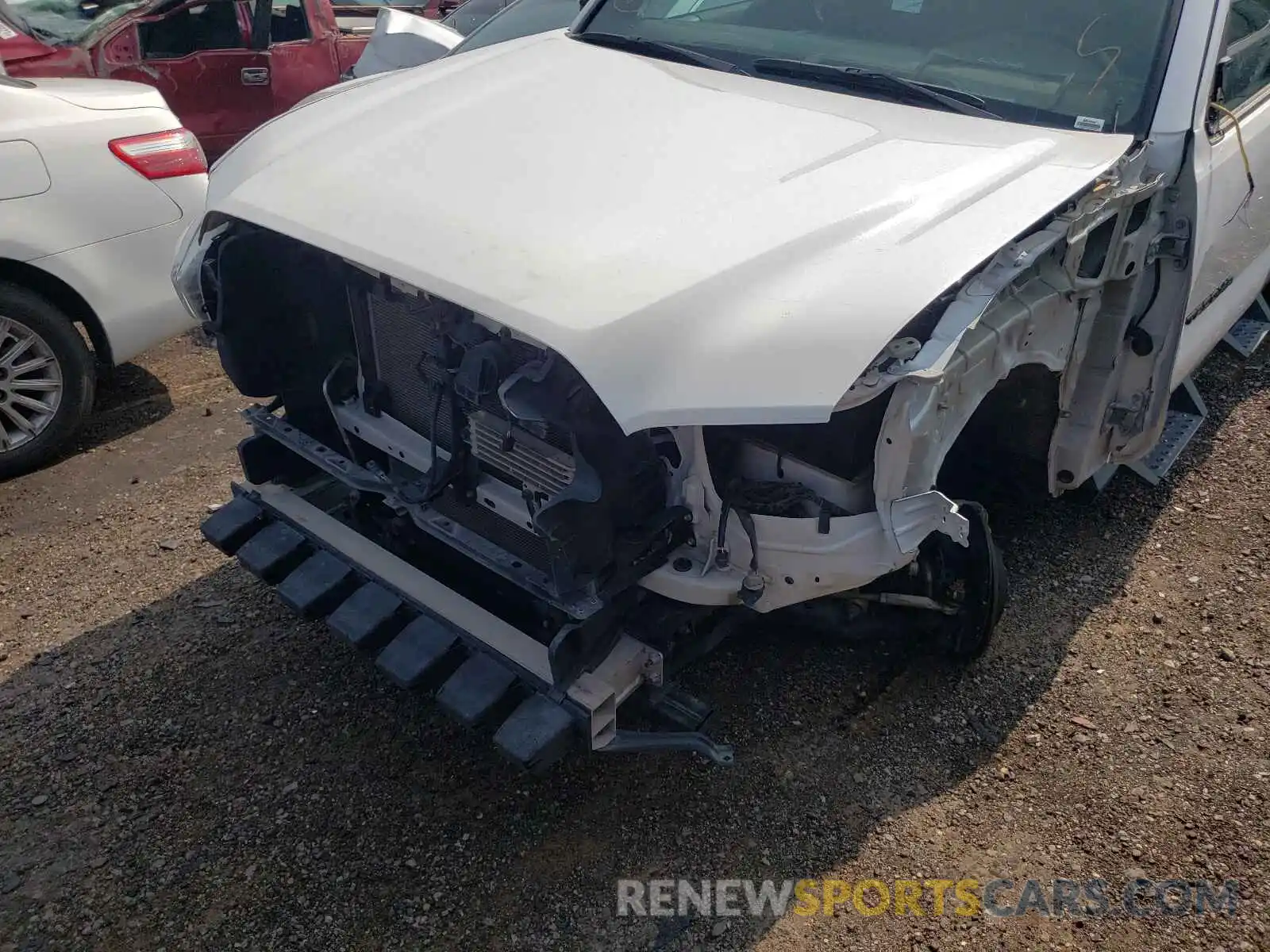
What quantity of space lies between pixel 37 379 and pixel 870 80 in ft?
11.0

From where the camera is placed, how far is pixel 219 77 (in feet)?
21.6

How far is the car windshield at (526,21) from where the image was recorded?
5207 millimetres

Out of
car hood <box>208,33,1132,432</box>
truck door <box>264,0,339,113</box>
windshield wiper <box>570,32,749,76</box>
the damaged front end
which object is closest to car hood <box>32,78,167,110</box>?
car hood <box>208,33,1132,432</box>

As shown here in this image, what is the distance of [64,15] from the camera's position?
650 cm

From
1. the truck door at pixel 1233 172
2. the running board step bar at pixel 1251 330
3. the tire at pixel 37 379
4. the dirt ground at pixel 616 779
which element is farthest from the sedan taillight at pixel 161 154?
the running board step bar at pixel 1251 330

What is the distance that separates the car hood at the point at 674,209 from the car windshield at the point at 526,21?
7.40 feet

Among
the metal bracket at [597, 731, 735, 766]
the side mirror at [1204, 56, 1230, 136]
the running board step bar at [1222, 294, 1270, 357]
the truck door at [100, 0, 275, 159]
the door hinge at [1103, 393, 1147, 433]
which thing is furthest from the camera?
the truck door at [100, 0, 275, 159]

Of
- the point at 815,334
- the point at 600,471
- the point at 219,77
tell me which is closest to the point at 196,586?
the point at 600,471

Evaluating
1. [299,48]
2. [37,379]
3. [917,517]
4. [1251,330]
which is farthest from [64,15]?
[1251,330]

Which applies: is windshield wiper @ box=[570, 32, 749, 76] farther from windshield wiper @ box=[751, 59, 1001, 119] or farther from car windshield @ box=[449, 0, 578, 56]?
car windshield @ box=[449, 0, 578, 56]

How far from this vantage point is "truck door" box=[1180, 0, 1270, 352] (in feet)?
10.1

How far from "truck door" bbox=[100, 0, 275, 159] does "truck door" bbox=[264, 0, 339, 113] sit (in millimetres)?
85

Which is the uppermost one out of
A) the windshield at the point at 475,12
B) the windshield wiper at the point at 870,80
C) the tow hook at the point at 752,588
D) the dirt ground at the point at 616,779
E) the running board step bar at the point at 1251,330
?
the windshield wiper at the point at 870,80

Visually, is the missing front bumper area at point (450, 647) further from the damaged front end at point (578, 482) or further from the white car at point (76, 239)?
the white car at point (76, 239)
